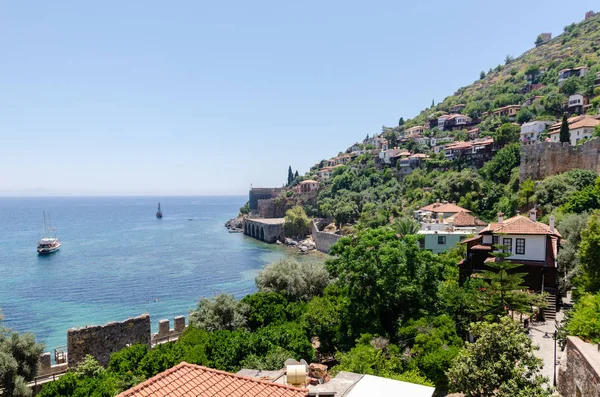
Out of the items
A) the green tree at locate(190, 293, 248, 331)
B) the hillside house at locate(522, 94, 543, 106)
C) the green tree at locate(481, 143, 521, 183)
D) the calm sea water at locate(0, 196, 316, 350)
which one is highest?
the hillside house at locate(522, 94, 543, 106)

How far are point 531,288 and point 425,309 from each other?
709 centimetres

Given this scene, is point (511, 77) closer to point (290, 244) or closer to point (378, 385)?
point (290, 244)

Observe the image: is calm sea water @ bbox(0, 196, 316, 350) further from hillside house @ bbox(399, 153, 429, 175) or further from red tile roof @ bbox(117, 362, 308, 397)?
hillside house @ bbox(399, 153, 429, 175)

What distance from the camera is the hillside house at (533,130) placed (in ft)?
191

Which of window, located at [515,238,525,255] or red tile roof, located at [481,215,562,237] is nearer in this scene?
red tile roof, located at [481,215,562,237]

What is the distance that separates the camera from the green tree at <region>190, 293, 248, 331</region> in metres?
19.3

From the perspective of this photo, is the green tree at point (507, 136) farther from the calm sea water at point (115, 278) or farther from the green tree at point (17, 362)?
the green tree at point (17, 362)

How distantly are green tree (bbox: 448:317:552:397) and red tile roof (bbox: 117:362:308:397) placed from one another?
5.40 meters

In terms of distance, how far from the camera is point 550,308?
1825 centimetres

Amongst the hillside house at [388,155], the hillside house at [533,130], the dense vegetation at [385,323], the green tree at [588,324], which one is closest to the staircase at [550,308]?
the dense vegetation at [385,323]

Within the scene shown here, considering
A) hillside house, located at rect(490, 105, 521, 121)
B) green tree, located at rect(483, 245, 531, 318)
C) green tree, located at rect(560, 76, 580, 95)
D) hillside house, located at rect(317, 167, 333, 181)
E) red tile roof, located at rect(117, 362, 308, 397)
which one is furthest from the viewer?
hillside house, located at rect(317, 167, 333, 181)

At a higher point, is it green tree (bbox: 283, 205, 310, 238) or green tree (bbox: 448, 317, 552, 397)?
green tree (bbox: 448, 317, 552, 397)

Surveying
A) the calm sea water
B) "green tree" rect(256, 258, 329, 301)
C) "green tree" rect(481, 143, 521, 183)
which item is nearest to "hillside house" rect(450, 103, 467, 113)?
"green tree" rect(481, 143, 521, 183)

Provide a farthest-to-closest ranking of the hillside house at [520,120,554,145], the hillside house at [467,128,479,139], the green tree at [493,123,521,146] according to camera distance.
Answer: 1. the hillside house at [467,128,479,139]
2. the green tree at [493,123,521,146]
3. the hillside house at [520,120,554,145]
